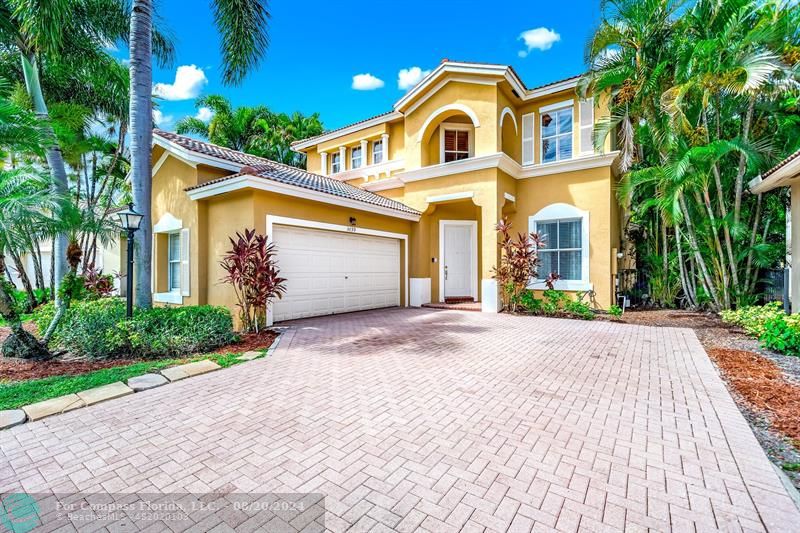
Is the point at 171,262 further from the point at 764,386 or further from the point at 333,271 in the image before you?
the point at 764,386

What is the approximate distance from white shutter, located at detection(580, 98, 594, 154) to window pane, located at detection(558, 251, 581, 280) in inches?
143

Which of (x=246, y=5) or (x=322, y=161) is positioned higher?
(x=246, y=5)

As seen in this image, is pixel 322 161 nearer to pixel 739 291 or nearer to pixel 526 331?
pixel 526 331

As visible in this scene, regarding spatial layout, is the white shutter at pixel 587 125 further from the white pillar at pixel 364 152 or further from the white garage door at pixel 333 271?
the white pillar at pixel 364 152

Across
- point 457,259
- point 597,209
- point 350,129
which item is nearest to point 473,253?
point 457,259

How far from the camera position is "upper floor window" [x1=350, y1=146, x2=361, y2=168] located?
1752 cm

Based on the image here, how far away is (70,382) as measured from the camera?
16.9 ft

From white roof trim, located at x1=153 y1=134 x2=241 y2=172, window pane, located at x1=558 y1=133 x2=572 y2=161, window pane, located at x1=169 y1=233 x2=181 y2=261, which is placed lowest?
window pane, located at x1=169 y1=233 x2=181 y2=261

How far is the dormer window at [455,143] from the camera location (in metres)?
14.1

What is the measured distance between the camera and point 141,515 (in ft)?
8.23

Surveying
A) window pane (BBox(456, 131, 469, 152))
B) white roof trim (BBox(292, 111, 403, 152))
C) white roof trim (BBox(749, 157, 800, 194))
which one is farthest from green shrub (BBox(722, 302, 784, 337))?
white roof trim (BBox(292, 111, 403, 152))

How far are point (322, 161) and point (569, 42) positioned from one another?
12.1 metres

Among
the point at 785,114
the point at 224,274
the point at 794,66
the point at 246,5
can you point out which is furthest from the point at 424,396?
the point at 785,114

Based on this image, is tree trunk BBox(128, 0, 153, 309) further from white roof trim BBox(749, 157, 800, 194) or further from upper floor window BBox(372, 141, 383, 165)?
white roof trim BBox(749, 157, 800, 194)
